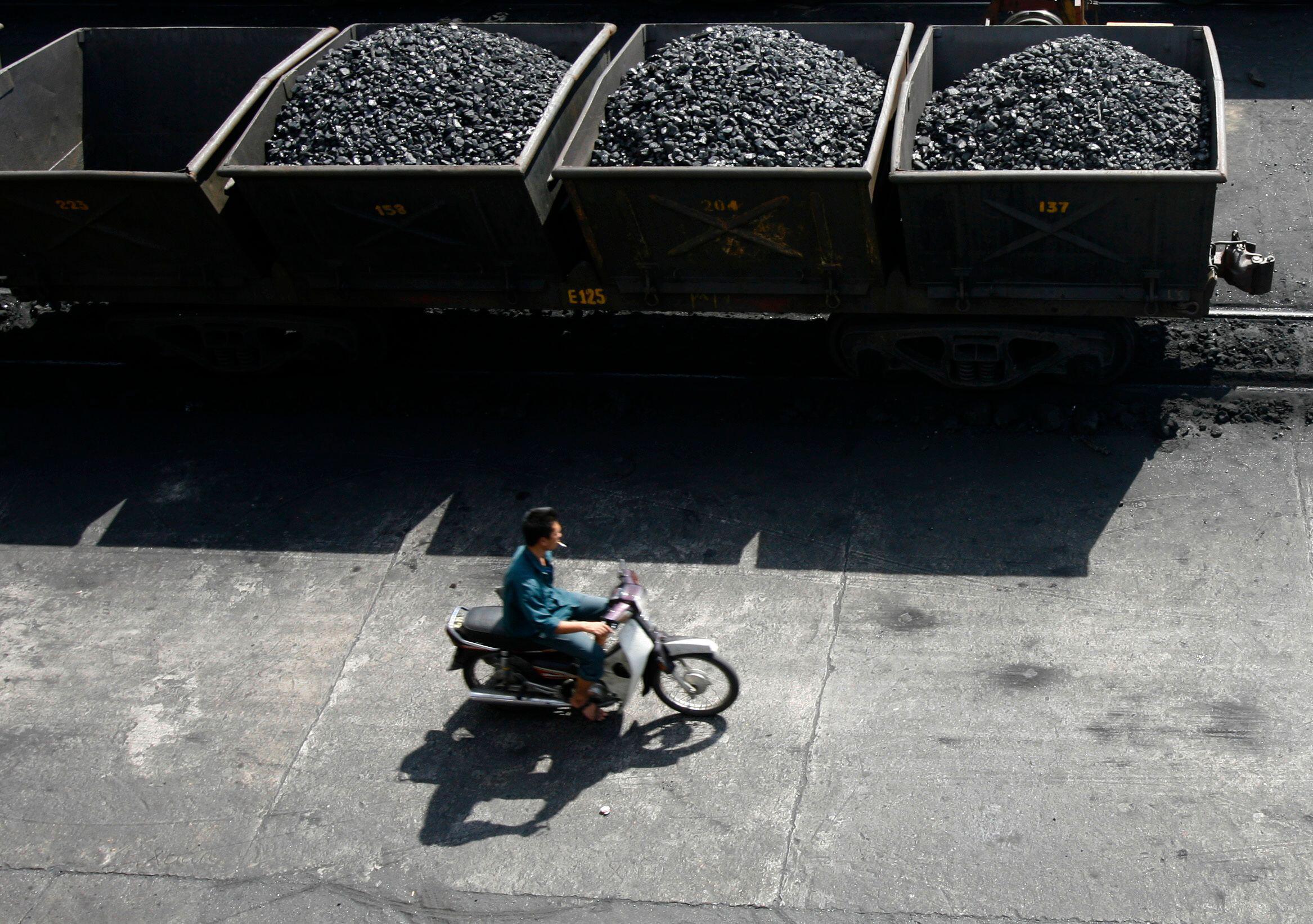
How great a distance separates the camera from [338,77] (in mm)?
9398

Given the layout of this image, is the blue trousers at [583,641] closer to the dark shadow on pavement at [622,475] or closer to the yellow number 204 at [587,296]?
the dark shadow on pavement at [622,475]

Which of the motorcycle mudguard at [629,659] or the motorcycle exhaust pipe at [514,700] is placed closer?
the motorcycle mudguard at [629,659]

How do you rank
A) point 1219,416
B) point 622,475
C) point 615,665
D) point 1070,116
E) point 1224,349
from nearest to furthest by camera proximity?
point 615,665 → point 1070,116 → point 1219,416 → point 622,475 → point 1224,349

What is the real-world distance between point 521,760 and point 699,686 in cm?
108

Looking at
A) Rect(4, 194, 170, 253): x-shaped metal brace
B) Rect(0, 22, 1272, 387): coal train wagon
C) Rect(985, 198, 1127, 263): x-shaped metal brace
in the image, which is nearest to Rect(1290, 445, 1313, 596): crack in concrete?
Rect(0, 22, 1272, 387): coal train wagon

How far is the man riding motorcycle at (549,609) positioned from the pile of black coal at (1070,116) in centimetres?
393

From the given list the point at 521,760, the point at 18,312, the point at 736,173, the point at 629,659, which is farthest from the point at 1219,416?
the point at 18,312

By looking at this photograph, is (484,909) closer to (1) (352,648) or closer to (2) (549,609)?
(2) (549,609)

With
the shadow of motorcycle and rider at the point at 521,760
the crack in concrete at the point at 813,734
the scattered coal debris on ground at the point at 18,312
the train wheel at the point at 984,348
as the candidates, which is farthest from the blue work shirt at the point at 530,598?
the scattered coal debris on ground at the point at 18,312

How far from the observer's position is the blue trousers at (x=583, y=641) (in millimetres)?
6527

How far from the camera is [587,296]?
28.9 ft

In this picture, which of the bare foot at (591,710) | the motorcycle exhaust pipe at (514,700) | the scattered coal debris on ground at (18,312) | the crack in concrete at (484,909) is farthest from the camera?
the scattered coal debris on ground at (18,312)

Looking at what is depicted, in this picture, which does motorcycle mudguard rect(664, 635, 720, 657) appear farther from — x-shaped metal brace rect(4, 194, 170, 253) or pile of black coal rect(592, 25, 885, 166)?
x-shaped metal brace rect(4, 194, 170, 253)

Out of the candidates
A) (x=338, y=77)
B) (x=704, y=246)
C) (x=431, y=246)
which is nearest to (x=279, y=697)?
(x=431, y=246)
